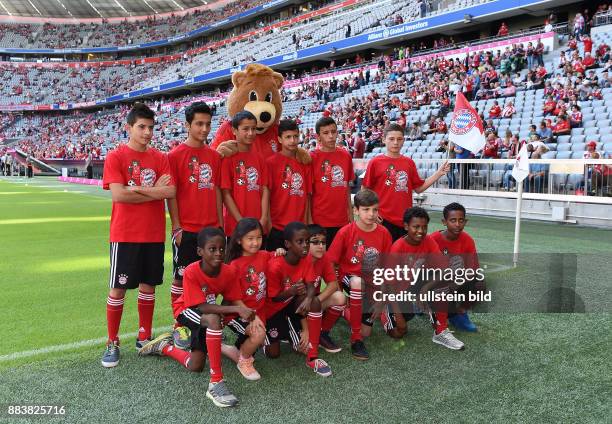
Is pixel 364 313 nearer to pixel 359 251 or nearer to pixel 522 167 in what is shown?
pixel 359 251

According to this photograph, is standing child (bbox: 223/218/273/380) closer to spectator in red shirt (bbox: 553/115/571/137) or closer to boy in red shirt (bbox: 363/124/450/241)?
boy in red shirt (bbox: 363/124/450/241)

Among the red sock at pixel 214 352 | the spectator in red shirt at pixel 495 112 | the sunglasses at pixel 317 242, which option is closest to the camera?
the red sock at pixel 214 352

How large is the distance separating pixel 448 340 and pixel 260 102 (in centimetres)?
274

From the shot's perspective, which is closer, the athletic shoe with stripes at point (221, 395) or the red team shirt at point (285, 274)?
the athletic shoe with stripes at point (221, 395)

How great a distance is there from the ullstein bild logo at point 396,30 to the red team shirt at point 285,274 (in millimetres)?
24139

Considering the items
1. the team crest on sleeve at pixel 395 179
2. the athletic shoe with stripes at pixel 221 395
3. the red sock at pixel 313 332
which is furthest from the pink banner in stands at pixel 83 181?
the athletic shoe with stripes at pixel 221 395

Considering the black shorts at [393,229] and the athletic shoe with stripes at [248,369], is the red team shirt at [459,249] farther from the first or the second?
the athletic shoe with stripes at [248,369]

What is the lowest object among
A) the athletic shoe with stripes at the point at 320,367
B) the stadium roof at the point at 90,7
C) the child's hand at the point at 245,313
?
the athletic shoe with stripes at the point at 320,367

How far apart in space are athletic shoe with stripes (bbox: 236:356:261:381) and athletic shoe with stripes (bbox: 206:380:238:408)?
0.25 meters

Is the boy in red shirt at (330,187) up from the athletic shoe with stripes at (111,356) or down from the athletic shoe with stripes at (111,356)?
up

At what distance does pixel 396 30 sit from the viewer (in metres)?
26.8

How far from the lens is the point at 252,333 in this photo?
10.2 feet

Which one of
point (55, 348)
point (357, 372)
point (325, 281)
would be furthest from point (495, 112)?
point (55, 348)

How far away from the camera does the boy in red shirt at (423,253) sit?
3.60m
